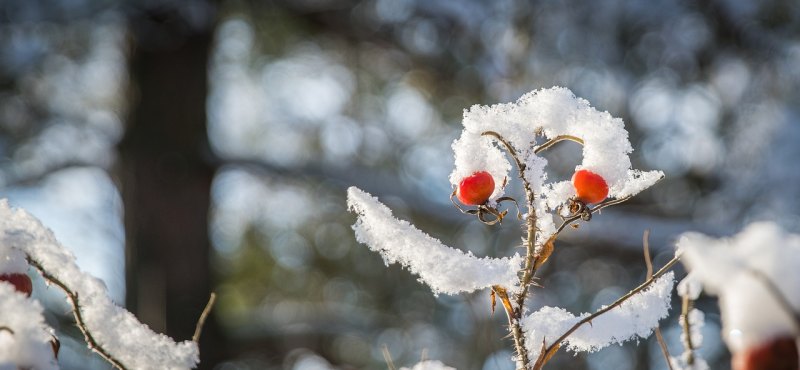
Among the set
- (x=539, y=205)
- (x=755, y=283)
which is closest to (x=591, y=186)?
(x=539, y=205)

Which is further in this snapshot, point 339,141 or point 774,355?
point 339,141

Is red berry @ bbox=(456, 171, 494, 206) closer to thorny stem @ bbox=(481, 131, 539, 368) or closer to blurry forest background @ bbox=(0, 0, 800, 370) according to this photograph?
thorny stem @ bbox=(481, 131, 539, 368)

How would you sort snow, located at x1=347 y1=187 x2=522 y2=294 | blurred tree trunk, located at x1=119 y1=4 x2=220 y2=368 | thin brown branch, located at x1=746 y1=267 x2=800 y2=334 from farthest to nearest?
blurred tree trunk, located at x1=119 y1=4 x2=220 y2=368 → snow, located at x1=347 y1=187 x2=522 y2=294 → thin brown branch, located at x1=746 y1=267 x2=800 y2=334

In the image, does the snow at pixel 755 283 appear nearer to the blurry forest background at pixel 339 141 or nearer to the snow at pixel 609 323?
the snow at pixel 609 323

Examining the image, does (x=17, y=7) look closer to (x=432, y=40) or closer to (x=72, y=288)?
(x=432, y=40)

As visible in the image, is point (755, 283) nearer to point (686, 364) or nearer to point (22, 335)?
point (686, 364)

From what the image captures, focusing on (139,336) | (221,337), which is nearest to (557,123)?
(139,336)

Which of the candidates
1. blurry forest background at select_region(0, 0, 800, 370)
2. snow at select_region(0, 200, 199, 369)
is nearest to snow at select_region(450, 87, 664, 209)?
snow at select_region(0, 200, 199, 369)
